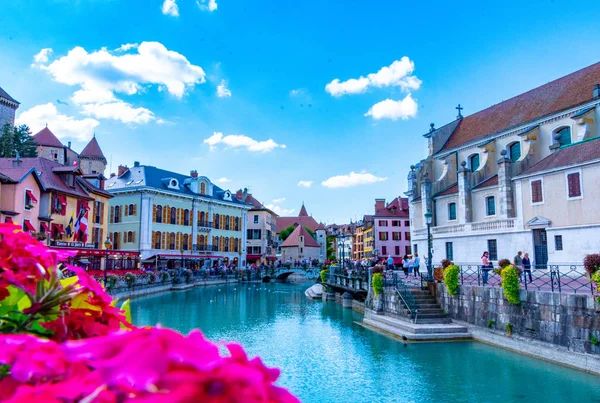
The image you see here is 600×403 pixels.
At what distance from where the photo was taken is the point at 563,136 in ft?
113

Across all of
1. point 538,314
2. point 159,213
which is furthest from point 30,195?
point 538,314

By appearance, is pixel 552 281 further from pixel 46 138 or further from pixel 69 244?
pixel 46 138

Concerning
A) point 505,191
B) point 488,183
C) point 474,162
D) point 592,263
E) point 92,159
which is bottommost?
point 592,263

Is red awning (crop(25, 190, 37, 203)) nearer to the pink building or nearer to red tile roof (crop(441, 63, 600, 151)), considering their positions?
red tile roof (crop(441, 63, 600, 151))

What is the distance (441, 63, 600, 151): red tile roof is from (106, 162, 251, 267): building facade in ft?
109

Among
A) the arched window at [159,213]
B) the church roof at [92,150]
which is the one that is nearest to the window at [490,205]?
the arched window at [159,213]

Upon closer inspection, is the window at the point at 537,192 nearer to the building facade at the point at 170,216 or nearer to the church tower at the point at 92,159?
the building facade at the point at 170,216

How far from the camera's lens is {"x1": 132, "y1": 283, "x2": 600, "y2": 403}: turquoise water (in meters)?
13.0

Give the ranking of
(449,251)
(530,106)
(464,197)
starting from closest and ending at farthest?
1. (464,197)
2. (449,251)
3. (530,106)

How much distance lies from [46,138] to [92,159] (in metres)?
8.33

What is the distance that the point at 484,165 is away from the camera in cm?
3856

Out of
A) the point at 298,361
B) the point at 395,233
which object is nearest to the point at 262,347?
the point at 298,361

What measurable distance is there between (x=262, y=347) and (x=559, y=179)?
1978cm

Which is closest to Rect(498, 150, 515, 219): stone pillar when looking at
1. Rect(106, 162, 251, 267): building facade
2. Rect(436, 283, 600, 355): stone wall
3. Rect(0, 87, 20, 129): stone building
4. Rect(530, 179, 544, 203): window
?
Rect(530, 179, 544, 203): window
